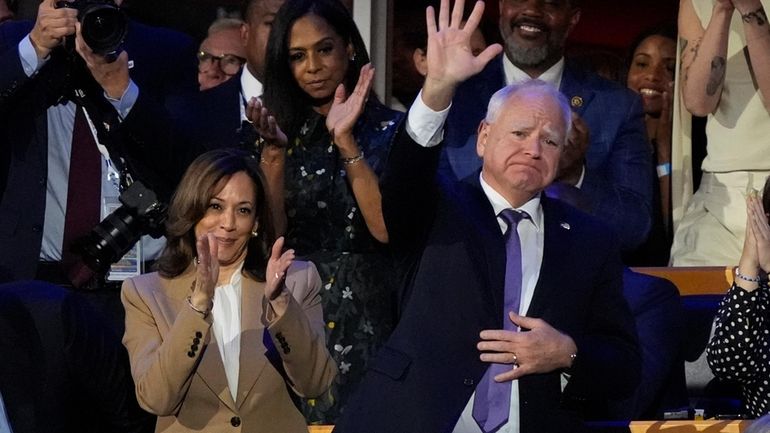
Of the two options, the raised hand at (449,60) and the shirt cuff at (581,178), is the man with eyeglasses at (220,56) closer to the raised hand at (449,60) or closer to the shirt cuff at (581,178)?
the shirt cuff at (581,178)

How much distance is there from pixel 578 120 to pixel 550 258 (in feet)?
4.30

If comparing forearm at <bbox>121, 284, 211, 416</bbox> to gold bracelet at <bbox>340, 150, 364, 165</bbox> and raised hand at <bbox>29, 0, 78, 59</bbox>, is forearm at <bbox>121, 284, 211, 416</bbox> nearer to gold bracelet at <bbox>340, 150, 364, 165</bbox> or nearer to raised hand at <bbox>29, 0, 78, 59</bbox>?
gold bracelet at <bbox>340, 150, 364, 165</bbox>

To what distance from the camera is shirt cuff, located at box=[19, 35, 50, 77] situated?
4.33m

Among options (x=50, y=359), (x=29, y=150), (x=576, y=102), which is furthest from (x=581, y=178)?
(x=50, y=359)

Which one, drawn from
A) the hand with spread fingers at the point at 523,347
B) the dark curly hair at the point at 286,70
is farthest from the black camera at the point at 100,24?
the hand with spread fingers at the point at 523,347

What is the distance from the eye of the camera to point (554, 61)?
5309 mm

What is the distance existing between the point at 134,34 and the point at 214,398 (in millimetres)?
1545

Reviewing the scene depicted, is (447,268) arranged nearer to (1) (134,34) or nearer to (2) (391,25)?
(1) (134,34)

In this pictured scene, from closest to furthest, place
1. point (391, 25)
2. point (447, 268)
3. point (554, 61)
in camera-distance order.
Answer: point (447, 268) → point (554, 61) → point (391, 25)

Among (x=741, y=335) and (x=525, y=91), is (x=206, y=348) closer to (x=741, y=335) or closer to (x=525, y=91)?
(x=525, y=91)

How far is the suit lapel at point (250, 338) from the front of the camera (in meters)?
3.85

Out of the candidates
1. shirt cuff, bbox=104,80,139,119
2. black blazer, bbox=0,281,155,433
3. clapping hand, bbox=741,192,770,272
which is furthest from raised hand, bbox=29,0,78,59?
clapping hand, bbox=741,192,770,272

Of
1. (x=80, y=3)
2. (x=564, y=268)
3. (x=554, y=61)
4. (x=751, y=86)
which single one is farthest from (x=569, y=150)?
(x=80, y=3)

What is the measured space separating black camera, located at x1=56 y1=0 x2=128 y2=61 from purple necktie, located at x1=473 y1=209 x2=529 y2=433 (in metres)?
1.25
